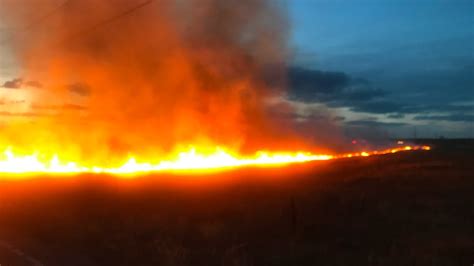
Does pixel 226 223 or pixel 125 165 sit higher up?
pixel 125 165

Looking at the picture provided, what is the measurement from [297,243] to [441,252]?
361 cm

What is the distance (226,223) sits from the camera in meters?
17.8

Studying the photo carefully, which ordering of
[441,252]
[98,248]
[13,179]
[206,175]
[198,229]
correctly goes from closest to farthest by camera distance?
[441,252]
[98,248]
[198,229]
[13,179]
[206,175]

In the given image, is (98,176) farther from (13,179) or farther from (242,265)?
(242,265)

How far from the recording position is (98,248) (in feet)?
47.1

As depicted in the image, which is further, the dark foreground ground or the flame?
the flame

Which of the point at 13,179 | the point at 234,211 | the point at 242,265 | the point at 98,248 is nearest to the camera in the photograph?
the point at 242,265

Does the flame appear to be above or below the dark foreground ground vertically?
above

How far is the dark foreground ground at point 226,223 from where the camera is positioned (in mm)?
13094

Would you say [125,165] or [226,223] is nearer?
[226,223]

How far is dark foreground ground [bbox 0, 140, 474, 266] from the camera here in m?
13.1

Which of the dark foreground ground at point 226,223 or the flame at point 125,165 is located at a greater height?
the flame at point 125,165

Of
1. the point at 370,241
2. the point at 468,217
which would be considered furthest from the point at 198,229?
the point at 468,217

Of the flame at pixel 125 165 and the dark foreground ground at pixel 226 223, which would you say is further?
the flame at pixel 125 165
